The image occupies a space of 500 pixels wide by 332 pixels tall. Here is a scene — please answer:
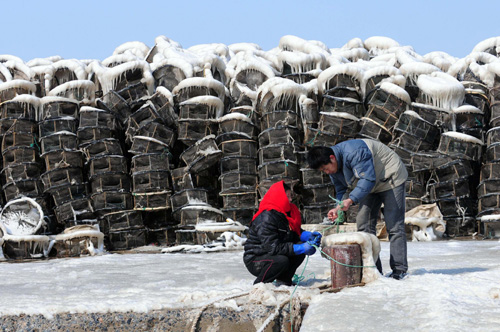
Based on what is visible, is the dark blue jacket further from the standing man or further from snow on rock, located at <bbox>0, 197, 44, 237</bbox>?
snow on rock, located at <bbox>0, 197, 44, 237</bbox>

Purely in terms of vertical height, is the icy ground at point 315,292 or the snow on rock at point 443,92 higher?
the snow on rock at point 443,92

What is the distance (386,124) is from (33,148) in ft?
23.5

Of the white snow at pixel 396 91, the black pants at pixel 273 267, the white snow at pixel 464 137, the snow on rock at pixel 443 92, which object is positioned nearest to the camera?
the black pants at pixel 273 267

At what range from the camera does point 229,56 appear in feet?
51.4

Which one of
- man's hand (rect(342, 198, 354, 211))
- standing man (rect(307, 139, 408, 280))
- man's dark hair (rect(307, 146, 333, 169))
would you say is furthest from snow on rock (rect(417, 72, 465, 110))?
man's hand (rect(342, 198, 354, 211))

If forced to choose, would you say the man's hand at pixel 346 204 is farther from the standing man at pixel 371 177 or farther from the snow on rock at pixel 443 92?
the snow on rock at pixel 443 92

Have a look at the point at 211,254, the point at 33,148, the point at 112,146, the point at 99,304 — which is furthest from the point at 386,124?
the point at 99,304

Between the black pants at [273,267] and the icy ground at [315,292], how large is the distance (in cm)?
13

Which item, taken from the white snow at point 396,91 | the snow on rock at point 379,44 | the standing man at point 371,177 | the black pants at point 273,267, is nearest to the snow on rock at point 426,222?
the white snow at point 396,91

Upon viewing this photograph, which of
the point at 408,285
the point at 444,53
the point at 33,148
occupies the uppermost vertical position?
the point at 444,53

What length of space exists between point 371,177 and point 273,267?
3.21ft

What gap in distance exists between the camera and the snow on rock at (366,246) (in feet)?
12.1

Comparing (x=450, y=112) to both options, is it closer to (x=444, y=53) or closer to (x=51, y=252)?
(x=444, y=53)

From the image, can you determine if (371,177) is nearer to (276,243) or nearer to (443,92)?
(276,243)
